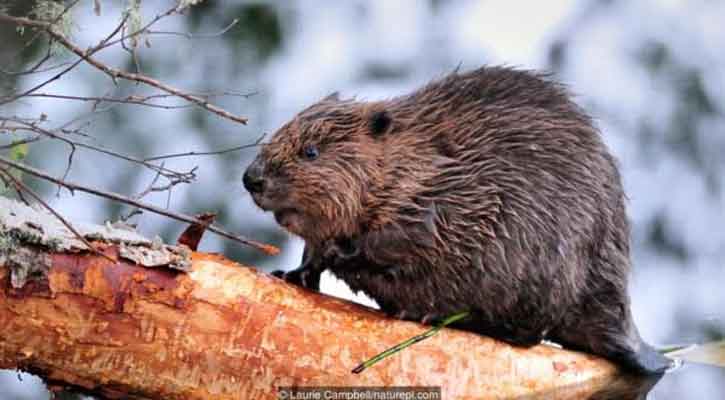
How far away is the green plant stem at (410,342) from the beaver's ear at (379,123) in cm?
48

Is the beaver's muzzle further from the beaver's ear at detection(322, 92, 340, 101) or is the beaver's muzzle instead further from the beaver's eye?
the beaver's ear at detection(322, 92, 340, 101)

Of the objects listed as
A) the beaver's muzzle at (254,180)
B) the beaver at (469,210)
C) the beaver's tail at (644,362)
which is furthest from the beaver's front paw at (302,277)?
the beaver's tail at (644,362)

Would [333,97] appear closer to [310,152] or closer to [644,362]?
[310,152]

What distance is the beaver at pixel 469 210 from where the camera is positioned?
2.41 meters

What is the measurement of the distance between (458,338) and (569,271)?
31cm

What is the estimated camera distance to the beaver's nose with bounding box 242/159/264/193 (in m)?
2.39

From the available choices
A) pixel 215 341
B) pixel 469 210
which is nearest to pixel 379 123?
pixel 469 210

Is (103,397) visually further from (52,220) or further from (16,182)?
(16,182)

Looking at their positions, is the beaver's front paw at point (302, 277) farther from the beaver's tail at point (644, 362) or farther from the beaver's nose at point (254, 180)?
the beaver's tail at point (644, 362)

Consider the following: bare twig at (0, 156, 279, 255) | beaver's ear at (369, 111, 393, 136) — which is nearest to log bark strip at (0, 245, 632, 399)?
bare twig at (0, 156, 279, 255)

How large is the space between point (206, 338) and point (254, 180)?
0.39 m

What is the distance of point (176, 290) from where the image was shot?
7.22ft

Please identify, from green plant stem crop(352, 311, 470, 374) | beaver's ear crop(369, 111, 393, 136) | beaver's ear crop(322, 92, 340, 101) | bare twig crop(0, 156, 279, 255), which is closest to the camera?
bare twig crop(0, 156, 279, 255)

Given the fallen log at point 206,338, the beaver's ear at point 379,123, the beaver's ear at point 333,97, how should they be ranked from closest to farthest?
the fallen log at point 206,338 → the beaver's ear at point 379,123 → the beaver's ear at point 333,97
